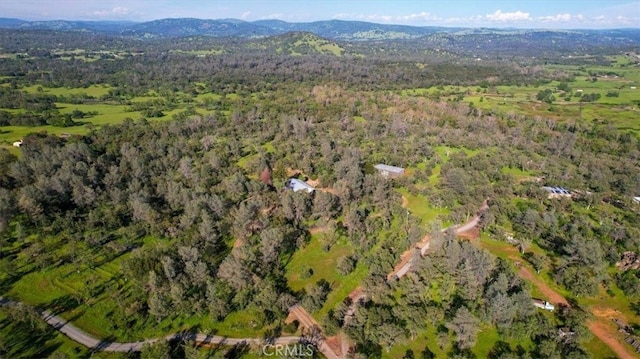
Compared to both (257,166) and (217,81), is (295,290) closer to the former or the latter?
(257,166)

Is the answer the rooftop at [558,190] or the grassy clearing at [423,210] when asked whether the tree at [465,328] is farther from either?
the rooftop at [558,190]

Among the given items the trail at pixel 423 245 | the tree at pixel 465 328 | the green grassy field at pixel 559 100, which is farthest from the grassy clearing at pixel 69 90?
the tree at pixel 465 328

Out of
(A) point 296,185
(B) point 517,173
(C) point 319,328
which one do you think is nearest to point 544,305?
(C) point 319,328

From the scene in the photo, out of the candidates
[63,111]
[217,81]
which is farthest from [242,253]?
[217,81]

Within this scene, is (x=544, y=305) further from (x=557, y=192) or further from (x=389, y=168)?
(x=389, y=168)

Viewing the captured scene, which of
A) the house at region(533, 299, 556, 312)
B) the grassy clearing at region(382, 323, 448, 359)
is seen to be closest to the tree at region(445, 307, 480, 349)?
the grassy clearing at region(382, 323, 448, 359)

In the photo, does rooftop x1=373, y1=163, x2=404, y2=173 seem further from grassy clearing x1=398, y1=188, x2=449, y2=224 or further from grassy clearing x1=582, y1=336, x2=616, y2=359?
grassy clearing x1=582, y1=336, x2=616, y2=359
